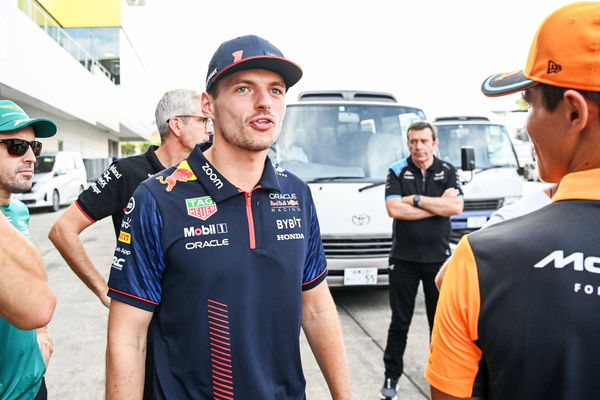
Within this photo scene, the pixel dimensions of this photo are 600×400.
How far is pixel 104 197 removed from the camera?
269cm

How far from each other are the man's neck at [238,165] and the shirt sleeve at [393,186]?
2378mm

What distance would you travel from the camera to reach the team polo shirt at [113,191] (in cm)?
267

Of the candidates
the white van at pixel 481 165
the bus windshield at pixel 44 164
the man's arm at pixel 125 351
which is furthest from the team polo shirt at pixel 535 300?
the bus windshield at pixel 44 164

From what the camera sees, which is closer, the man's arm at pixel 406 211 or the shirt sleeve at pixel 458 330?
the shirt sleeve at pixel 458 330

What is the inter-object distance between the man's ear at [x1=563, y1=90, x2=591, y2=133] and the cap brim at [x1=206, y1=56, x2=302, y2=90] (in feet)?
3.29

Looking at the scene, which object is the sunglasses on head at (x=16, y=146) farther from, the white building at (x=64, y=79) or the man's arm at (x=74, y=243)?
the white building at (x=64, y=79)

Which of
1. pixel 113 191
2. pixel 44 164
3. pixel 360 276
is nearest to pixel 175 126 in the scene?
pixel 113 191

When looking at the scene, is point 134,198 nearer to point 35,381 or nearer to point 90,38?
point 35,381

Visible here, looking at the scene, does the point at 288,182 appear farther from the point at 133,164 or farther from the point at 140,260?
the point at 133,164

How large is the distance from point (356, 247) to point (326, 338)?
357 centimetres

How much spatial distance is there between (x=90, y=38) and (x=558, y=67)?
37.1m

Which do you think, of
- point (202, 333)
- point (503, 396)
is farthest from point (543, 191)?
point (202, 333)

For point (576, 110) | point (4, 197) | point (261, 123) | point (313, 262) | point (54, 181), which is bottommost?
point (54, 181)

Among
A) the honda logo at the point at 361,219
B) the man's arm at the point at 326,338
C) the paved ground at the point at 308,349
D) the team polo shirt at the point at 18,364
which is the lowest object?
the paved ground at the point at 308,349
